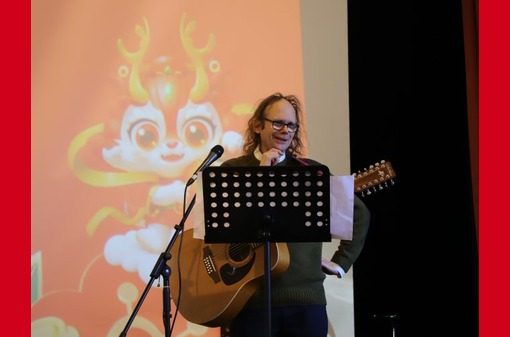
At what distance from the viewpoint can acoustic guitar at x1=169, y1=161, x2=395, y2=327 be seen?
7.49 ft

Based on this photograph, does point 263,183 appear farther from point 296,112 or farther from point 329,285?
point 329,285

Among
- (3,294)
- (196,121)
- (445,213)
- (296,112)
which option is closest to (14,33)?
(196,121)

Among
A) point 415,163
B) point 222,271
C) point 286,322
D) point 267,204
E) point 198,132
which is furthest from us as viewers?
point 198,132

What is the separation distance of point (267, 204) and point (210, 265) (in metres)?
0.56

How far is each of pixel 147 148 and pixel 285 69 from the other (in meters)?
0.77

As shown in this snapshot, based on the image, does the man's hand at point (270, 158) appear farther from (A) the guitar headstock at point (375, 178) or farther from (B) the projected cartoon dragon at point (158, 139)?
(B) the projected cartoon dragon at point (158, 139)

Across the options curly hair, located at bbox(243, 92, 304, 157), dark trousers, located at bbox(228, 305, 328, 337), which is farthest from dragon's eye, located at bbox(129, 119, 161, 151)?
dark trousers, located at bbox(228, 305, 328, 337)

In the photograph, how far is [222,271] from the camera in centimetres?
240

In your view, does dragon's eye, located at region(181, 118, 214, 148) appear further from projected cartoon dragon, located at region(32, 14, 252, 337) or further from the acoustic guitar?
the acoustic guitar

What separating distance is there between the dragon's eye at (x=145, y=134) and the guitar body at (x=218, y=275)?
0.72 m

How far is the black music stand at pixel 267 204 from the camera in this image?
197cm

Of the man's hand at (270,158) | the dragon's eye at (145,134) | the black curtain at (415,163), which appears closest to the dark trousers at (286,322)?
the man's hand at (270,158)

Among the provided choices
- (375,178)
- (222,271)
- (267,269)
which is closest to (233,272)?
(222,271)

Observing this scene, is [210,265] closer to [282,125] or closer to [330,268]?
[330,268]
